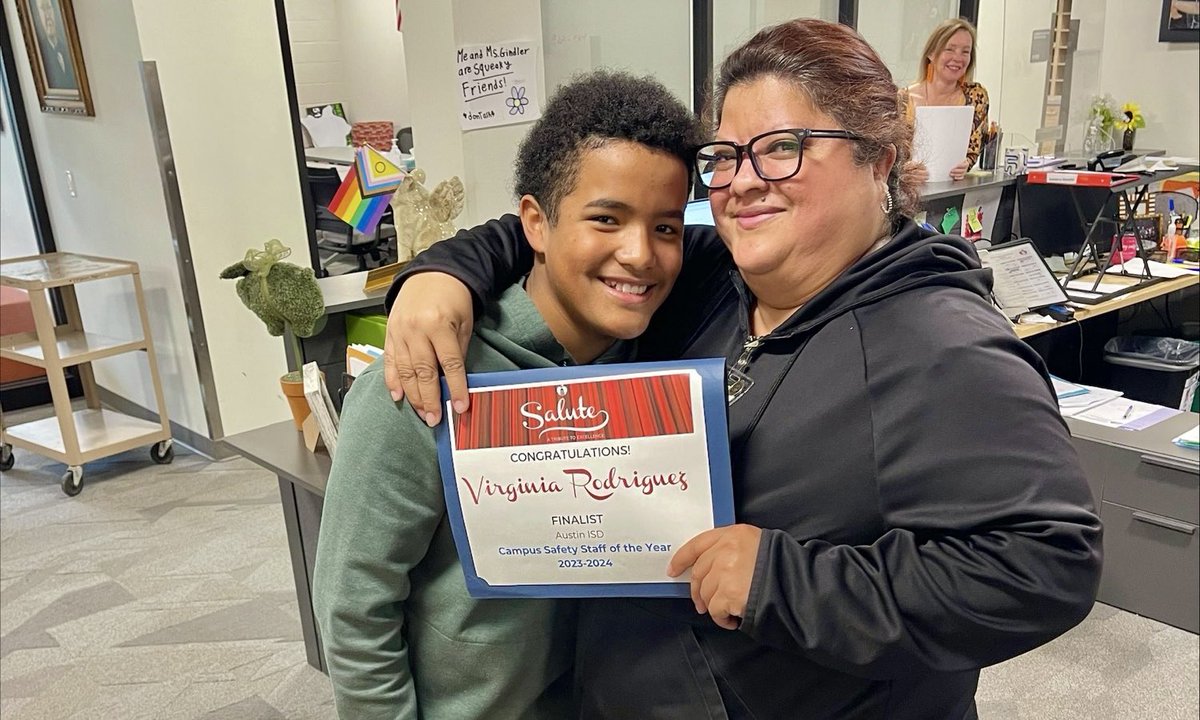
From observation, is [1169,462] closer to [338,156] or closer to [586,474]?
[586,474]

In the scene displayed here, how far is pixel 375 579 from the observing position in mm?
951

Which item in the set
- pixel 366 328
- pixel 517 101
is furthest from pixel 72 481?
pixel 517 101

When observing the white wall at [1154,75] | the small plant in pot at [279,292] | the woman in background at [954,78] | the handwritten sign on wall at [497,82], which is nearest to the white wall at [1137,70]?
the white wall at [1154,75]

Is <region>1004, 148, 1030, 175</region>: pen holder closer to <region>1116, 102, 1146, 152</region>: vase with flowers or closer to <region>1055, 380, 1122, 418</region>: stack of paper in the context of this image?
<region>1055, 380, 1122, 418</region>: stack of paper

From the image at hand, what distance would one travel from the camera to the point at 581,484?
0.85 metres

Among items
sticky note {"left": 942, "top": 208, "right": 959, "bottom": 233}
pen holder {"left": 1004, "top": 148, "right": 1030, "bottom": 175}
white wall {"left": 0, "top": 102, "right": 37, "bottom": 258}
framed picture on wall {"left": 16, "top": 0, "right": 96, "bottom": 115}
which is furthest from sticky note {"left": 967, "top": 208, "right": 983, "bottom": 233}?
white wall {"left": 0, "top": 102, "right": 37, "bottom": 258}

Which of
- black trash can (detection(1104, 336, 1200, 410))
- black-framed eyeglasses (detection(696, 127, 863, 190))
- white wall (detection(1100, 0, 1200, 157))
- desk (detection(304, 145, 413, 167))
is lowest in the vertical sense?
black trash can (detection(1104, 336, 1200, 410))

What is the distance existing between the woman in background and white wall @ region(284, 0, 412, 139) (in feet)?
6.43

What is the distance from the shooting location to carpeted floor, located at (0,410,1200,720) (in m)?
2.14

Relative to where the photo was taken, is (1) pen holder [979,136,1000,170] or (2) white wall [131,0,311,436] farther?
(2) white wall [131,0,311,436]

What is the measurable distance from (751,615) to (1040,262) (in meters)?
2.34

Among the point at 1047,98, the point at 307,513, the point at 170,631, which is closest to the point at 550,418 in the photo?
the point at 1047,98

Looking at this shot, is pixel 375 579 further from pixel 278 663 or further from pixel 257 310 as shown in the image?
pixel 278 663

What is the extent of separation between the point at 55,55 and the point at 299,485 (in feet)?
8.91
